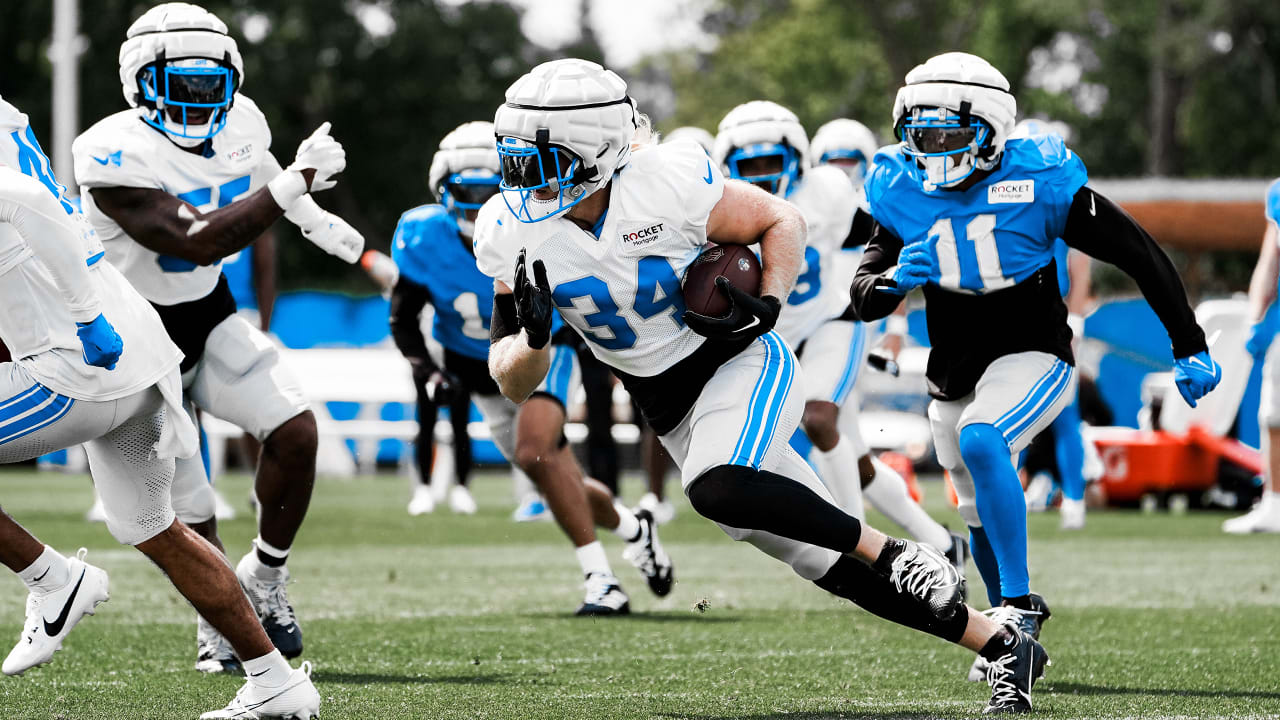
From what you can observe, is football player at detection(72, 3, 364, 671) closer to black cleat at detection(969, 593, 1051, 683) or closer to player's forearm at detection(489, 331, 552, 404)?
player's forearm at detection(489, 331, 552, 404)

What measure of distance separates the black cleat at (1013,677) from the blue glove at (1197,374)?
954mm

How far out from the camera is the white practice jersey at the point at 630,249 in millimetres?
4363

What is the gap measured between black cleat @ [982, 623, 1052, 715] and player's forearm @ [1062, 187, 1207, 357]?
106 centimetres

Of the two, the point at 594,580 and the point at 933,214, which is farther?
the point at 594,580

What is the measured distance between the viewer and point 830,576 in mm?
4379

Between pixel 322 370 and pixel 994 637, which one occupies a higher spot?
pixel 994 637

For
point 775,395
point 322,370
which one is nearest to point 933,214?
point 775,395

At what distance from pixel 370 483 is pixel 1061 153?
10887 mm

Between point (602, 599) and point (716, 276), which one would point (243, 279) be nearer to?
point (602, 599)

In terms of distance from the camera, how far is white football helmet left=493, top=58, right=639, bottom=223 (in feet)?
13.8

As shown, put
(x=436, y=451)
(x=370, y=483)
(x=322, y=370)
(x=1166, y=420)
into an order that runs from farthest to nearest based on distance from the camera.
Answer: (x=322, y=370)
(x=370, y=483)
(x=436, y=451)
(x=1166, y=420)

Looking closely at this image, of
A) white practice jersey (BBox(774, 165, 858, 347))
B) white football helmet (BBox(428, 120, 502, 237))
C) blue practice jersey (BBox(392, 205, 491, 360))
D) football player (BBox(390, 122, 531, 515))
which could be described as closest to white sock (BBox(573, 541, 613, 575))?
football player (BBox(390, 122, 531, 515))

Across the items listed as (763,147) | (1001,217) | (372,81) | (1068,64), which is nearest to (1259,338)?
(763,147)

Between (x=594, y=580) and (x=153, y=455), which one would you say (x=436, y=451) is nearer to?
(x=594, y=580)
